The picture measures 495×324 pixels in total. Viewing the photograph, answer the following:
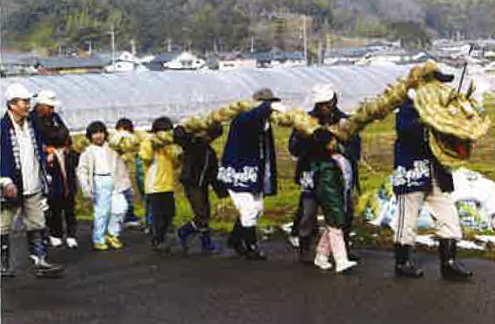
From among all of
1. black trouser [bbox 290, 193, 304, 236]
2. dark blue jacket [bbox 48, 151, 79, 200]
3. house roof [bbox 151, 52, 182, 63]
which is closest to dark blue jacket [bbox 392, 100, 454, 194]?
black trouser [bbox 290, 193, 304, 236]

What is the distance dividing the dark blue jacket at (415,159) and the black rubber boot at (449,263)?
40cm

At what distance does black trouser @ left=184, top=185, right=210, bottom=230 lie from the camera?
29.4 feet

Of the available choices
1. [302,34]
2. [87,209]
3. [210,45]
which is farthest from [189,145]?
[302,34]

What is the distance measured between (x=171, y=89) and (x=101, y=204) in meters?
24.8

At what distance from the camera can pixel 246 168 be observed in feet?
27.3

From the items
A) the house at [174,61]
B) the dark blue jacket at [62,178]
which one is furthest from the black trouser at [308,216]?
the house at [174,61]

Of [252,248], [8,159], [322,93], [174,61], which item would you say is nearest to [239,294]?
[252,248]

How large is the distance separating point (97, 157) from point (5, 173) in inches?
76.1

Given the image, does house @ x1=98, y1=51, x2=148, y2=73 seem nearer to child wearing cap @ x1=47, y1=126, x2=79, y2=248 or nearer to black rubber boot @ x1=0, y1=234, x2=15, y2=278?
child wearing cap @ x1=47, y1=126, x2=79, y2=248

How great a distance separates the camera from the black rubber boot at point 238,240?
866 cm

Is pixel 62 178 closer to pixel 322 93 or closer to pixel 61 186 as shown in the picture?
pixel 61 186

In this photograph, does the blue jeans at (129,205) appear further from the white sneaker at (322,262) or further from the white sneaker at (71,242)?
the white sneaker at (322,262)

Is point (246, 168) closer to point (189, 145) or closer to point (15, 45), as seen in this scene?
point (189, 145)

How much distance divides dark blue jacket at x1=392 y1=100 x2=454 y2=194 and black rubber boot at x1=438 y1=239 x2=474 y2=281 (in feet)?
1.31
